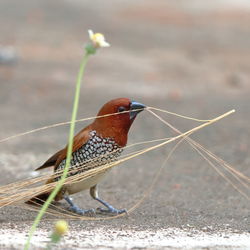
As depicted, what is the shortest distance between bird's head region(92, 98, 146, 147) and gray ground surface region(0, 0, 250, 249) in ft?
1.85

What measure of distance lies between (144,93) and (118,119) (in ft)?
20.9

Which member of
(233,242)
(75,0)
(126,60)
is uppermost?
(75,0)

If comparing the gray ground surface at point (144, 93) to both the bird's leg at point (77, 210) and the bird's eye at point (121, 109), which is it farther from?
the bird's eye at point (121, 109)

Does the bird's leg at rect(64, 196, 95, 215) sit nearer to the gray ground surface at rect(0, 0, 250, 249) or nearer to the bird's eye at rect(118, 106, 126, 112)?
the gray ground surface at rect(0, 0, 250, 249)

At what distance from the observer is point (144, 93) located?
11359 millimetres

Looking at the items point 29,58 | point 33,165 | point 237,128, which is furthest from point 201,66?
point 33,165

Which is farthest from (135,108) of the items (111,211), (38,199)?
(38,199)

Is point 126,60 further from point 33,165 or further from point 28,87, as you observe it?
point 33,165

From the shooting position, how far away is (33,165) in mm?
7316

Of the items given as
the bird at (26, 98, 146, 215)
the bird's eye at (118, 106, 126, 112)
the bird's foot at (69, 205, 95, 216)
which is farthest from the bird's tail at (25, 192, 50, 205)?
the bird's eye at (118, 106, 126, 112)

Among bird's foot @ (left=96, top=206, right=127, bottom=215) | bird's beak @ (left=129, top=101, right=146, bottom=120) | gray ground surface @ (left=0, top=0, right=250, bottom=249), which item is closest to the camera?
bird's beak @ (left=129, top=101, right=146, bottom=120)

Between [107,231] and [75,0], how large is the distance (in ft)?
53.6

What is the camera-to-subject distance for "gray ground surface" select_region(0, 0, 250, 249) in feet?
16.8

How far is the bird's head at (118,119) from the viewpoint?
4996 mm
